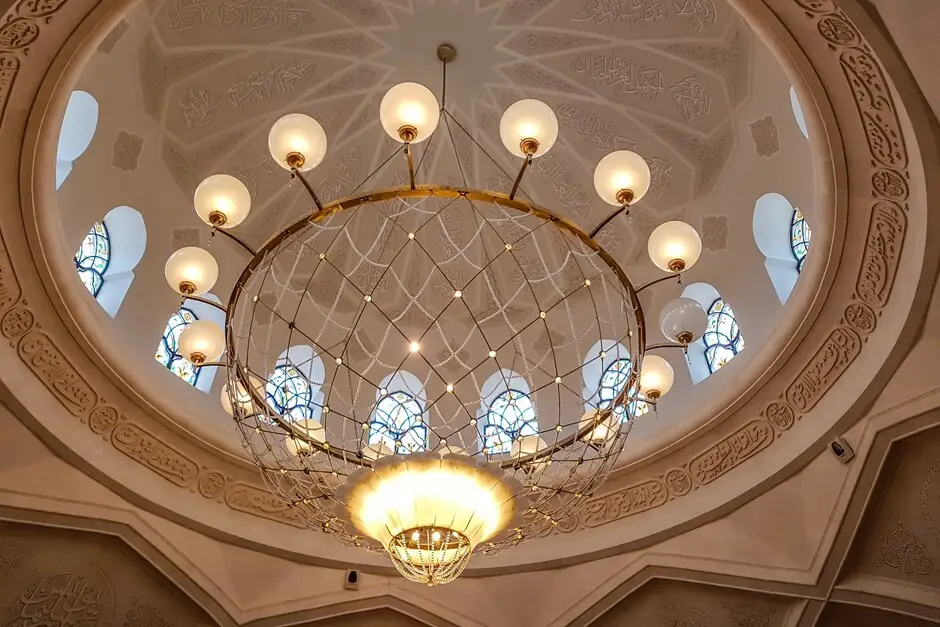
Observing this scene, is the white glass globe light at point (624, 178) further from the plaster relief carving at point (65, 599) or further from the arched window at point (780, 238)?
the plaster relief carving at point (65, 599)

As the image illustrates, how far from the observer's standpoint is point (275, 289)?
26.6 ft

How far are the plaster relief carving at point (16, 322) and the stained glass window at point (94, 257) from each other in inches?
42.6

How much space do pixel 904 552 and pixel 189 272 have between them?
480 centimetres

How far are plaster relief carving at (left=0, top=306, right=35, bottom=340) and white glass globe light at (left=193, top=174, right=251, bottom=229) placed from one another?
238 centimetres

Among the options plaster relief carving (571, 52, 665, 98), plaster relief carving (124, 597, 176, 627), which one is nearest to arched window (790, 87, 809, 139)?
plaster relief carving (571, 52, 665, 98)

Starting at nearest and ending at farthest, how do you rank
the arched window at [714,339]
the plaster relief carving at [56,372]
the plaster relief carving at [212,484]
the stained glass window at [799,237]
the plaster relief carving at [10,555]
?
the plaster relief carving at [56,372] < the plaster relief carving at [10,555] < the plaster relief carving at [212,484] < the stained glass window at [799,237] < the arched window at [714,339]

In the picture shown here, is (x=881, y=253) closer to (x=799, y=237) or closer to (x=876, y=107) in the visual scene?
(x=876, y=107)

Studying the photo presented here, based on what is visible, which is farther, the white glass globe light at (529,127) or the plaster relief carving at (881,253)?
the plaster relief carving at (881,253)

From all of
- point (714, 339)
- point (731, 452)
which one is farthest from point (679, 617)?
point (714, 339)

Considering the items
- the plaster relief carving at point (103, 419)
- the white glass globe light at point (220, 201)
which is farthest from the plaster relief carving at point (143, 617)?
the white glass globe light at point (220, 201)

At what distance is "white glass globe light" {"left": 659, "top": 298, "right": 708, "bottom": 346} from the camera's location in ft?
13.2

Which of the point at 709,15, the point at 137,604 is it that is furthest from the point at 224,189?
the point at 709,15

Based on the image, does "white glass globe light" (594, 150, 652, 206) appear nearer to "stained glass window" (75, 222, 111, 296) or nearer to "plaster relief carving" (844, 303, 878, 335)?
"plaster relief carving" (844, 303, 878, 335)

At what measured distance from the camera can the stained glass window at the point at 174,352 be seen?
279 inches
